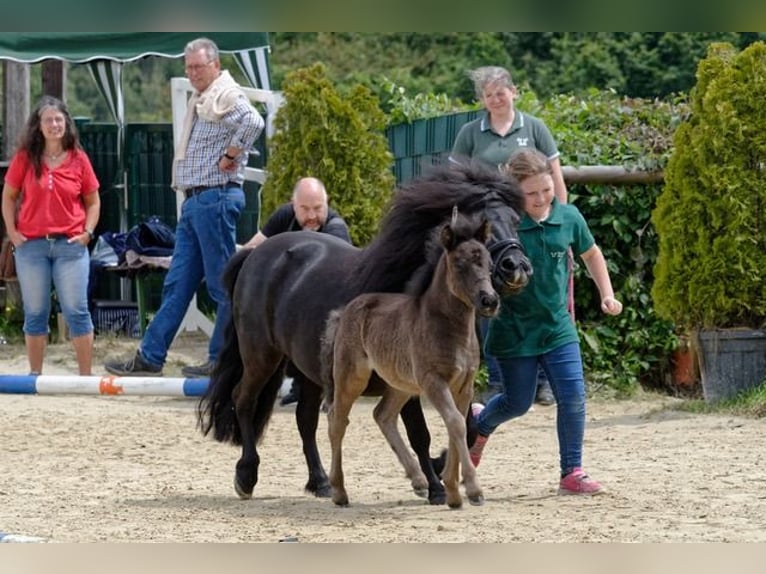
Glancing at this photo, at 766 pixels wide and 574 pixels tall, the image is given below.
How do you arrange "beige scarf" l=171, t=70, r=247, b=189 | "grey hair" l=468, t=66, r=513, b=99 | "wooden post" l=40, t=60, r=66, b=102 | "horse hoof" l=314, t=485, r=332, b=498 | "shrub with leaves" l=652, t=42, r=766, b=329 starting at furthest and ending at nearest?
"wooden post" l=40, t=60, r=66, b=102 → "beige scarf" l=171, t=70, r=247, b=189 → "shrub with leaves" l=652, t=42, r=766, b=329 → "grey hair" l=468, t=66, r=513, b=99 → "horse hoof" l=314, t=485, r=332, b=498

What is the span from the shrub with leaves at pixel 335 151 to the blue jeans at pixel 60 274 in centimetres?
143

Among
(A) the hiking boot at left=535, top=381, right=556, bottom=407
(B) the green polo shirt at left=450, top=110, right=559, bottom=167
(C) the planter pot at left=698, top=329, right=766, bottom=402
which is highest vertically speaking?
(B) the green polo shirt at left=450, top=110, right=559, bottom=167

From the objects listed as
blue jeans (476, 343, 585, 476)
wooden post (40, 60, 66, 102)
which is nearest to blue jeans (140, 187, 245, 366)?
blue jeans (476, 343, 585, 476)

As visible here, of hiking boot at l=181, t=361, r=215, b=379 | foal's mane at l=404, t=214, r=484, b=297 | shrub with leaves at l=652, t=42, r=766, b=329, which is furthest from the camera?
hiking boot at l=181, t=361, r=215, b=379

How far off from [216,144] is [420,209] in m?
4.06

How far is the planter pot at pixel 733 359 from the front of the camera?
8.31 meters

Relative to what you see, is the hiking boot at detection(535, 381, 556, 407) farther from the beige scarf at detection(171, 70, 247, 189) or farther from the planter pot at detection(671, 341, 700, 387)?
the beige scarf at detection(171, 70, 247, 189)

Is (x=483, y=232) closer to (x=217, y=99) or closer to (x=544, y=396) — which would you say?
(x=544, y=396)

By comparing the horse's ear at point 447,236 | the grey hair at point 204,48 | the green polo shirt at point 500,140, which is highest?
the grey hair at point 204,48

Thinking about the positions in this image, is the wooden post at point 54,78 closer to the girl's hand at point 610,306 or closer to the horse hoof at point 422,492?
the horse hoof at point 422,492

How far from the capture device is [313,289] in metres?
5.94

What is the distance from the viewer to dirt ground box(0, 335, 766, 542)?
470 cm

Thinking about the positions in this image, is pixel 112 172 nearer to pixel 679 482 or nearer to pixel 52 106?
pixel 52 106

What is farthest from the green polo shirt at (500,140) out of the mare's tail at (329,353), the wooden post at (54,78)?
the wooden post at (54,78)
